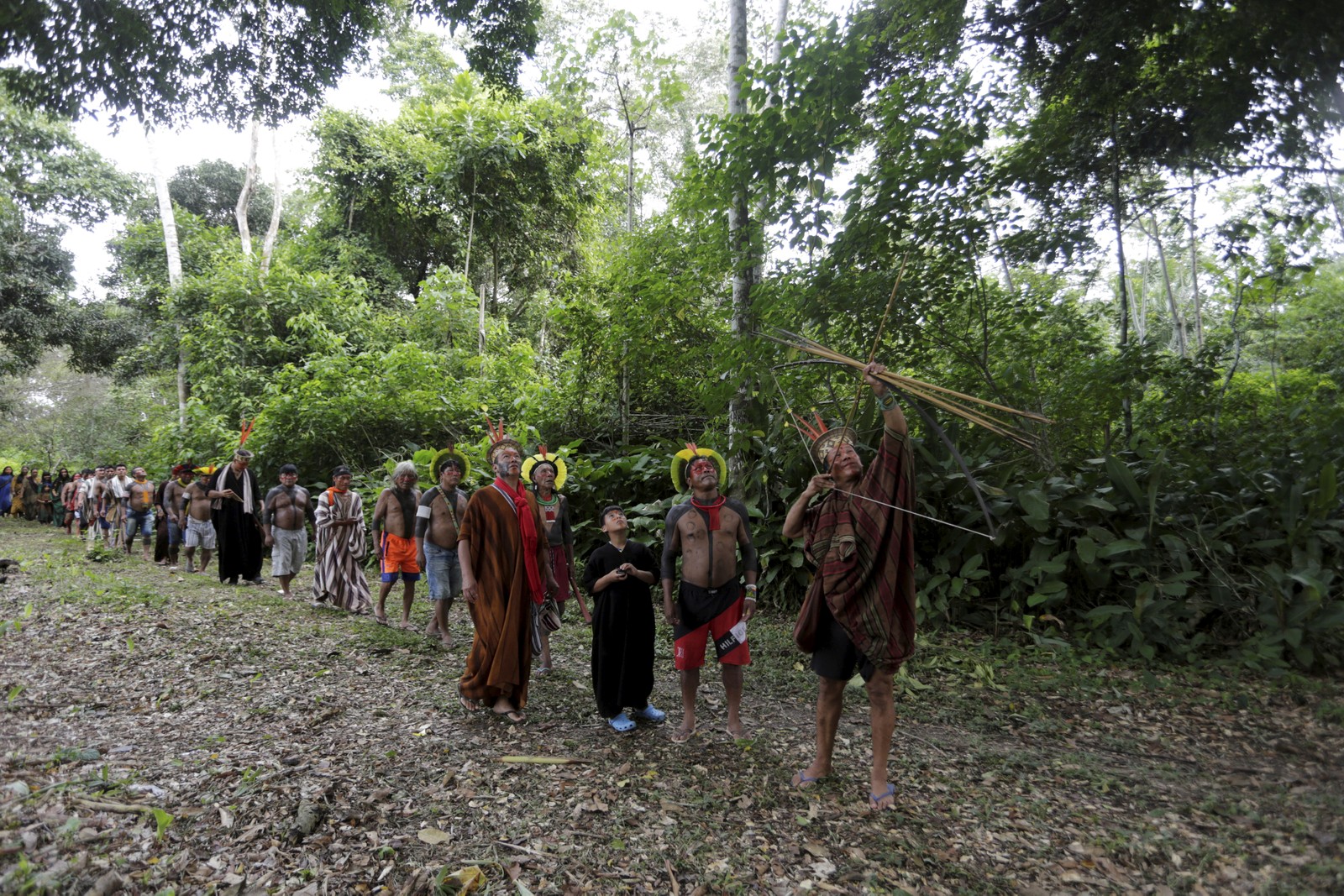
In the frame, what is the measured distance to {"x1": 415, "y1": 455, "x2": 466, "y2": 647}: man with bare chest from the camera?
667 cm

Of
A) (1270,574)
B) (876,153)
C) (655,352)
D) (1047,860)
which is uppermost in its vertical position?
(876,153)

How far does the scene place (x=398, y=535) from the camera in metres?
7.34

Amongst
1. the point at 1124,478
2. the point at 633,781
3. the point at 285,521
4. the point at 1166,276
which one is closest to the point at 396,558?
the point at 285,521

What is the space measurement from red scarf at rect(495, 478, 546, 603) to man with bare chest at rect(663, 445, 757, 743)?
90 centimetres

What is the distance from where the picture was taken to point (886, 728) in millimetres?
3477

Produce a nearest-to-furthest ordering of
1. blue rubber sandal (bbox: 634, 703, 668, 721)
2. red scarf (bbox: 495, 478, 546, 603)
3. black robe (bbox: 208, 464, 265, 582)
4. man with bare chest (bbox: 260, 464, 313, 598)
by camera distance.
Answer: blue rubber sandal (bbox: 634, 703, 668, 721) → red scarf (bbox: 495, 478, 546, 603) → man with bare chest (bbox: 260, 464, 313, 598) → black robe (bbox: 208, 464, 265, 582)

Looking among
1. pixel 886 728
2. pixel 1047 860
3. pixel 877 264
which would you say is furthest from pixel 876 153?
pixel 1047 860

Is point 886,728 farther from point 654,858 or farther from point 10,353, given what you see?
point 10,353

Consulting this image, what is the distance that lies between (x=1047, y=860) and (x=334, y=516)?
7.21m

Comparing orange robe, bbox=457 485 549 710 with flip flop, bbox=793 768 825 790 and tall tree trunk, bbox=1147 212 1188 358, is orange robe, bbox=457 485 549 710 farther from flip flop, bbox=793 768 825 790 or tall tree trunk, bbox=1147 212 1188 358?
tall tree trunk, bbox=1147 212 1188 358

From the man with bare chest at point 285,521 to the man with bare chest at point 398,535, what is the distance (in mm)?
1728

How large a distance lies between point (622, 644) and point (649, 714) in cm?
50

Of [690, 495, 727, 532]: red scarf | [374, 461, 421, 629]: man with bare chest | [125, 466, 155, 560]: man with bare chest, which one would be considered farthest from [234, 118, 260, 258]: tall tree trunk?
[690, 495, 727, 532]: red scarf

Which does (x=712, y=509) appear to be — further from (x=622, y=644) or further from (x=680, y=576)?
(x=622, y=644)
